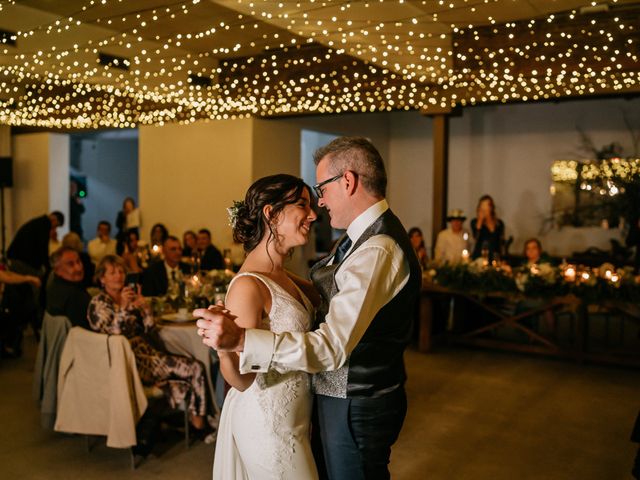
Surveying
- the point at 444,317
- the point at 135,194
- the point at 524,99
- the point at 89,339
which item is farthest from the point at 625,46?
the point at 135,194

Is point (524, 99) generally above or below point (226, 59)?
below

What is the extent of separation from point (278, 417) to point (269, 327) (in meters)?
0.28

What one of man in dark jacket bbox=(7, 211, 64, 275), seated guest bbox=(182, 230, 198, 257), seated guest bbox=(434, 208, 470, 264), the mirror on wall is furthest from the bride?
the mirror on wall

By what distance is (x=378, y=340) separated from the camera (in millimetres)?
2016

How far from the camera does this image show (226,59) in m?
9.92

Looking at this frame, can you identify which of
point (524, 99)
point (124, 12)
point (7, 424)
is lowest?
point (7, 424)

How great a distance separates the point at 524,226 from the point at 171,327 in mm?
8270

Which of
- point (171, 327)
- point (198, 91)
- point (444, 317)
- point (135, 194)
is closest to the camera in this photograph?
point (171, 327)

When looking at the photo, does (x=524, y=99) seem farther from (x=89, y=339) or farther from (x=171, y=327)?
(x=89, y=339)

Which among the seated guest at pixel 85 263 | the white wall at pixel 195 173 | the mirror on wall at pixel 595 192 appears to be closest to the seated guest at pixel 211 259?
the seated guest at pixel 85 263

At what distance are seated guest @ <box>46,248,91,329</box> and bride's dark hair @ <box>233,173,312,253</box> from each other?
2638mm

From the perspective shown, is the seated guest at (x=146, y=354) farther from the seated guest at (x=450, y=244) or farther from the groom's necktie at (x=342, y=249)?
the seated guest at (x=450, y=244)

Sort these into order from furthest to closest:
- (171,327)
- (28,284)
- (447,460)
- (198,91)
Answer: (198,91) < (28,284) < (171,327) < (447,460)

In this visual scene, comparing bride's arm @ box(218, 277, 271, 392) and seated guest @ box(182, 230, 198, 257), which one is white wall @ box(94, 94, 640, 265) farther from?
bride's arm @ box(218, 277, 271, 392)
